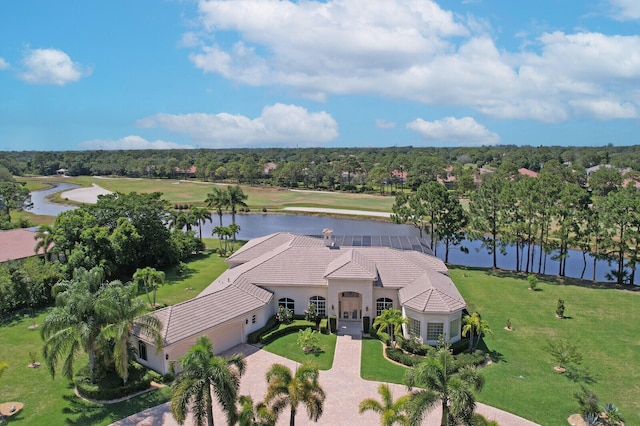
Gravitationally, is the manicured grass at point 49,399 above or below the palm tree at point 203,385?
below

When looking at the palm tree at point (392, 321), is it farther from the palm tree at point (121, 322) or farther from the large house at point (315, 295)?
the palm tree at point (121, 322)

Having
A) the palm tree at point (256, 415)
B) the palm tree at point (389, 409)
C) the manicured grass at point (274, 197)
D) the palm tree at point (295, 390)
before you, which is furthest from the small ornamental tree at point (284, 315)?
the manicured grass at point (274, 197)

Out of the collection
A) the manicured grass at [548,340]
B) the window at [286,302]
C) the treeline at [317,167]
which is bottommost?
the manicured grass at [548,340]

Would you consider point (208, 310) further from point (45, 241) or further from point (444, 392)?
point (45, 241)

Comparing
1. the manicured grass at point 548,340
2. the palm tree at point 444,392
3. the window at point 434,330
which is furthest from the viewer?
the window at point 434,330

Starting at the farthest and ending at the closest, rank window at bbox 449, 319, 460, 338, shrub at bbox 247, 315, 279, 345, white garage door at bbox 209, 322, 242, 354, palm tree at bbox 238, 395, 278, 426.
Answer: shrub at bbox 247, 315, 279, 345 → window at bbox 449, 319, 460, 338 → white garage door at bbox 209, 322, 242, 354 → palm tree at bbox 238, 395, 278, 426

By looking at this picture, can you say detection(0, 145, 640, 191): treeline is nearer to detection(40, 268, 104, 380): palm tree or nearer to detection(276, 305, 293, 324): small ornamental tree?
detection(276, 305, 293, 324): small ornamental tree

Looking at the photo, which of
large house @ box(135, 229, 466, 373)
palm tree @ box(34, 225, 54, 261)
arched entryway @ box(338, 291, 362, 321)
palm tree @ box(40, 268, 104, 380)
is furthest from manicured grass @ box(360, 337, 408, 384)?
palm tree @ box(34, 225, 54, 261)
